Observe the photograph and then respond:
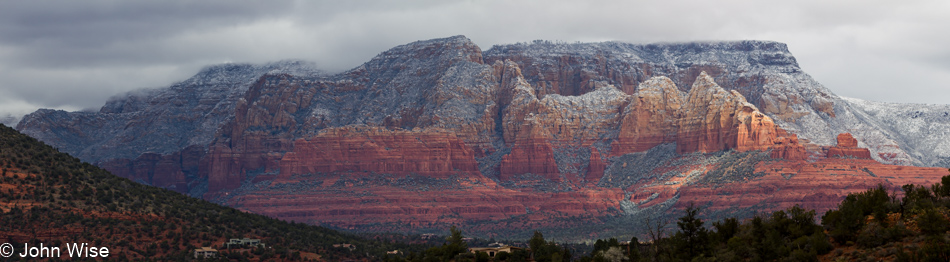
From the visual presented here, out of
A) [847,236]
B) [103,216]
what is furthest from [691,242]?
[103,216]

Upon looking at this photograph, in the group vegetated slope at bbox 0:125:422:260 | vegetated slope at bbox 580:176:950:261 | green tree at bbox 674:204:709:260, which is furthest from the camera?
vegetated slope at bbox 0:125:422:260

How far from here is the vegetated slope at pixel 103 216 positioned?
9950cm

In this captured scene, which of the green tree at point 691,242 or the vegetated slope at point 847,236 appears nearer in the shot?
the vegetated slope at point 847,236

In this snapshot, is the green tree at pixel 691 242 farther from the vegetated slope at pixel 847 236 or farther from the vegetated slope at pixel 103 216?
the vegetated slope at pixel 103 216

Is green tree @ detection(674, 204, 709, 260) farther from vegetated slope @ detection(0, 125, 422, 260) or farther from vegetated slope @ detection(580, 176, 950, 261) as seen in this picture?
vegetated slope @ detection(0, 125, 422, 260)

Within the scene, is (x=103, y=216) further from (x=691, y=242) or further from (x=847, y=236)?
(x=847, y=236)

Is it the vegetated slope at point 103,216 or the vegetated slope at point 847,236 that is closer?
the vegetated slope at point 847,236

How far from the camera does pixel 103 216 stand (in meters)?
104

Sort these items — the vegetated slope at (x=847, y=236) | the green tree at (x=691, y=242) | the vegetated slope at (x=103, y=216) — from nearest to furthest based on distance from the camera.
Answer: the vegetated slope at (x=847, y=236) < the green tree at (x=691, y=242) < the vegetated slope at (x=103, y=216)

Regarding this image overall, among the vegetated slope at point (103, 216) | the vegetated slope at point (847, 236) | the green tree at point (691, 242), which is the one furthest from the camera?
the vegetated slope at point (103, 216)

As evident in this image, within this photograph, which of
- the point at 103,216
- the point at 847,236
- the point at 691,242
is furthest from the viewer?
the point at 103,216

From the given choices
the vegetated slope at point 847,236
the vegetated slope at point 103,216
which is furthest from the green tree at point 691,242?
the vegetated slope at point 103,216

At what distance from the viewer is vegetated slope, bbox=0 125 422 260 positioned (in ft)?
326

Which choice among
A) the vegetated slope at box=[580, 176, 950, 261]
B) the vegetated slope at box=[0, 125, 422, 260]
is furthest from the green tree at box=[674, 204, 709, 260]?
the vegetated slope at box=[0, 125, 422, 260]
